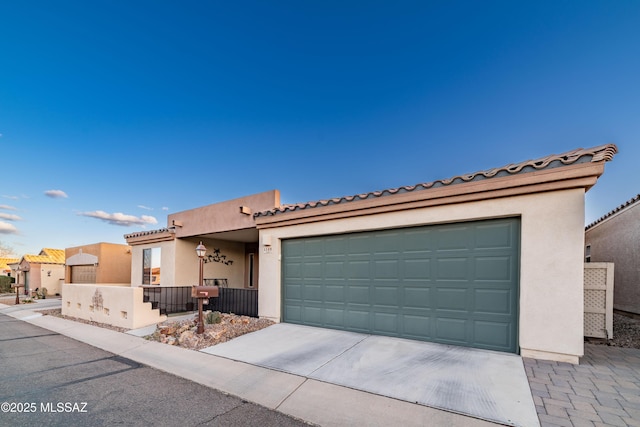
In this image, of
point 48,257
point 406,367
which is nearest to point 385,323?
point 406,367

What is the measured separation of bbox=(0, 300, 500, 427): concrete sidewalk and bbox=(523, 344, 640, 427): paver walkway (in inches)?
36.3

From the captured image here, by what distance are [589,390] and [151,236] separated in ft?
46.1

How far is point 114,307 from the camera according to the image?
900 centimetres

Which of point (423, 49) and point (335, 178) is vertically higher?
point (423, 49)

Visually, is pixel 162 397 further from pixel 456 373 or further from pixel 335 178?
pixel 335 178

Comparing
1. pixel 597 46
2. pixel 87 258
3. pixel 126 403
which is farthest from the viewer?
pixel 87 258

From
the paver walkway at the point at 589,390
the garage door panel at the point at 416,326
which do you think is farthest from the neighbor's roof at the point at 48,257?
the paver walkway at the point at 589,390

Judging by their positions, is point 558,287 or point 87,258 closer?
point 558,287

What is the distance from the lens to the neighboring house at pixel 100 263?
18172 millimetres

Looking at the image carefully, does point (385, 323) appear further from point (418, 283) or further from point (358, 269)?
point (358, 269)

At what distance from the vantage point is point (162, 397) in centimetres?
393

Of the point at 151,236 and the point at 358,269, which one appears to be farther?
the point at 151,236

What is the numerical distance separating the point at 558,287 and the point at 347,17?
9.37 meters

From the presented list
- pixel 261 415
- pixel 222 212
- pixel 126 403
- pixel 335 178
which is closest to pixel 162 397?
pixel 126 403
